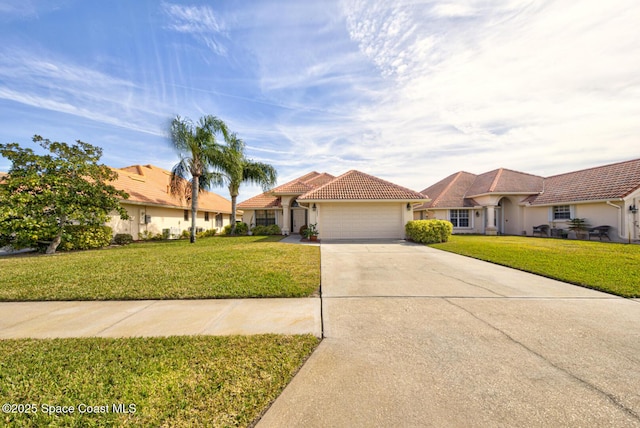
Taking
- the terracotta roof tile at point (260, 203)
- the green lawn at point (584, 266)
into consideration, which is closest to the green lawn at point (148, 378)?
the green lawn at point (584, 266)

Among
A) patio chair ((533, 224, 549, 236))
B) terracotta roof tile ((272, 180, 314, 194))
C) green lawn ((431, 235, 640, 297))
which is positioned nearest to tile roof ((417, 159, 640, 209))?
patio chair ((533, 224, 549, 236))

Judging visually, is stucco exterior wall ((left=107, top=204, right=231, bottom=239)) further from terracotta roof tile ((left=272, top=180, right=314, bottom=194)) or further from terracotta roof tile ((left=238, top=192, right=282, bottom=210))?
terracotta roof tile ((left=272, top=180, right=314, bottom=194))

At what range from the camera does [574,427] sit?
201 cm

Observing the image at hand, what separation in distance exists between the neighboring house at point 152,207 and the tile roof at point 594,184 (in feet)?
90.3

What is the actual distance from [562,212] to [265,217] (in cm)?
2335

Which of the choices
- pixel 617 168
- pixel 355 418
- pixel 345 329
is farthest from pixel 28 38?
pixel 617 168

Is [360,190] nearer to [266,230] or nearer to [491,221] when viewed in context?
[266,230]

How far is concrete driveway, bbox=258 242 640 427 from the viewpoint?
217 centimetres

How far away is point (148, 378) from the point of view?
2.62 m

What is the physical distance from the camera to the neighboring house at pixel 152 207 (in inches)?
653

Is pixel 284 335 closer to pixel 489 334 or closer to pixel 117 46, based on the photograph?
pixel 489 334

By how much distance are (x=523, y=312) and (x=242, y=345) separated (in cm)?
475

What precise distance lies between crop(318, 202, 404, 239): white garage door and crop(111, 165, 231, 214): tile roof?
36.8 ft

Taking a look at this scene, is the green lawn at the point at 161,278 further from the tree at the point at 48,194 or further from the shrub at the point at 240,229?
the shrub at the point at 240,229
